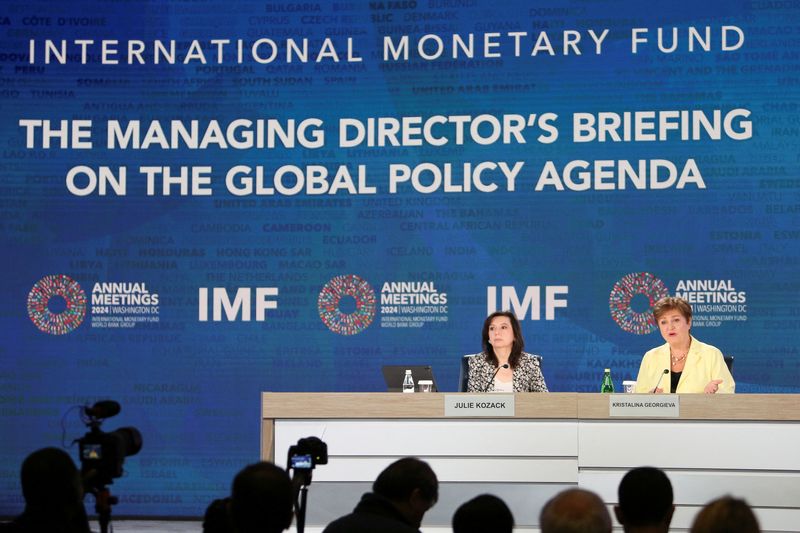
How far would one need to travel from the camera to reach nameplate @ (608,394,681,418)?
5.15m

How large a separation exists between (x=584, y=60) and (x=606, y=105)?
33cm

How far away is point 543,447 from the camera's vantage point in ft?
17.0

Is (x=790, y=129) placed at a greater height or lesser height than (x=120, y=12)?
lesser

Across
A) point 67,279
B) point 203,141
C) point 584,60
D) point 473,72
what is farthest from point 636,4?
point 67,279

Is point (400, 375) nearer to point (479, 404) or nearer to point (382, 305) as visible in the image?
point (479, 404)

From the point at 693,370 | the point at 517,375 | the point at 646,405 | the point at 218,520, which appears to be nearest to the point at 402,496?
the point at 218,520

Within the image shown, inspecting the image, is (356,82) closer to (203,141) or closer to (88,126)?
(203,141)

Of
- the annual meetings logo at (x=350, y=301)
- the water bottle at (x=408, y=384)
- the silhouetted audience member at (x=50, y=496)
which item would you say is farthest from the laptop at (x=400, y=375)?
the silhouetted audience member at (x=50, y=496)

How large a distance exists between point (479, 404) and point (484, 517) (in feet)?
8.90

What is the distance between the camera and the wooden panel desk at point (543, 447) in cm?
508

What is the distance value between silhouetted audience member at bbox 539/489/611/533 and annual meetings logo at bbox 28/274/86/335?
553 cm

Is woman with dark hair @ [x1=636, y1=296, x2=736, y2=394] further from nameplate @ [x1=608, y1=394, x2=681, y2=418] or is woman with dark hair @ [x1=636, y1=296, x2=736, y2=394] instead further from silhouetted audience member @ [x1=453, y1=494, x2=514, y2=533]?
silhouetted audience member @ [x1=453, y1=494, x2=514, y2=533]

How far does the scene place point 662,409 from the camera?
5.15 metres

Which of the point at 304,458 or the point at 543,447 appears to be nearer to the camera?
the point at 304,458
